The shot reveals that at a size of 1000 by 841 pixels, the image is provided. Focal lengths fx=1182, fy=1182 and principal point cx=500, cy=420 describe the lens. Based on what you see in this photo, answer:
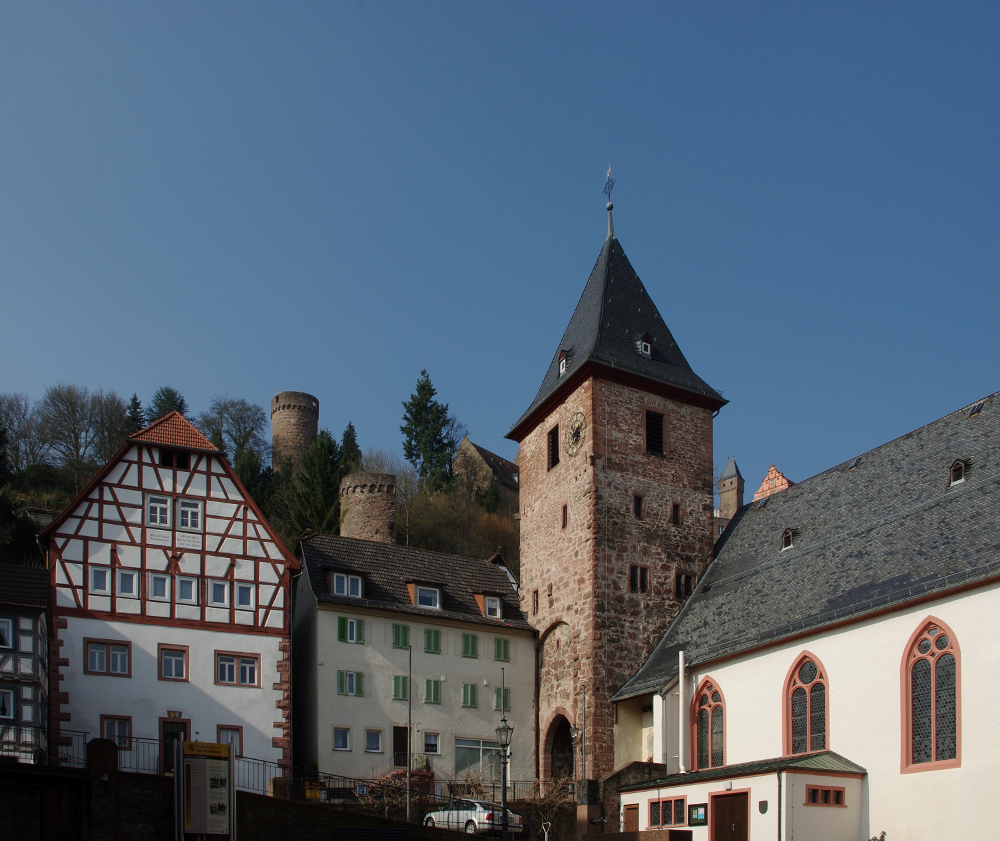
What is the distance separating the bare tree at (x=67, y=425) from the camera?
6041 centimetres

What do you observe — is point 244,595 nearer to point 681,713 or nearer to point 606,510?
point 606,510

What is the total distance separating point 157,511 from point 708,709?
14.2 meters

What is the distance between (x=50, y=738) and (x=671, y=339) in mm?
20375

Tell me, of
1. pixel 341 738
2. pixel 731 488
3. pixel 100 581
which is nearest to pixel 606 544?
pixel 341 738

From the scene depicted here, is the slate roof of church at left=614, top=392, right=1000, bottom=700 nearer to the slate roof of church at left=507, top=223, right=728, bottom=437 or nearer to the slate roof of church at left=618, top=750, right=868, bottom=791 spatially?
the slate roof of church at left=618, top=750, right=868, bottom=791

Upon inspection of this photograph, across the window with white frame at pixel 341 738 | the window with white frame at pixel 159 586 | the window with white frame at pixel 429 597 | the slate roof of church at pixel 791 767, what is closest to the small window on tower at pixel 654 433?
the window with white frame at pixel 429 597

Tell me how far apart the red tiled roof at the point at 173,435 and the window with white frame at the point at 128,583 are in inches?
133

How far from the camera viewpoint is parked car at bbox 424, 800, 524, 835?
2497 centimetres

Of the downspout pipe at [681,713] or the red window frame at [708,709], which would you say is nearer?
the red window frame at [708,709]

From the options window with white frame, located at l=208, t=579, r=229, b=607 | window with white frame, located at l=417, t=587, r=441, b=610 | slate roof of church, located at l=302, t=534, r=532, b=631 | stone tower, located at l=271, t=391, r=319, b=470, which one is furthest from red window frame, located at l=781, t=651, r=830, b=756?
stone tower, located at l=271, t=391, r=319, b=470

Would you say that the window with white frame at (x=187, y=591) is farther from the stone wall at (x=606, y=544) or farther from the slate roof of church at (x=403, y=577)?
the stone wall at (x=606, y=544)

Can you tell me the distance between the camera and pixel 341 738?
30.0 meters

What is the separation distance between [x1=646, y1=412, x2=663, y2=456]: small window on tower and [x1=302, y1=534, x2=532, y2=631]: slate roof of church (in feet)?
20.5

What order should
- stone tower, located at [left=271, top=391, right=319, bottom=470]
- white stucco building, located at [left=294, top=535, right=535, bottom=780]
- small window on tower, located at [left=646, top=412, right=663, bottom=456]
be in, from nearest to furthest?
white stucco building, located at [left=294, top=535, right=535, bottom=780] → small window on tower, located at [left=646, top=412, right=663, bottom=456] → stone tower, located at [left=271, top=391, right=319, bottom=470]
